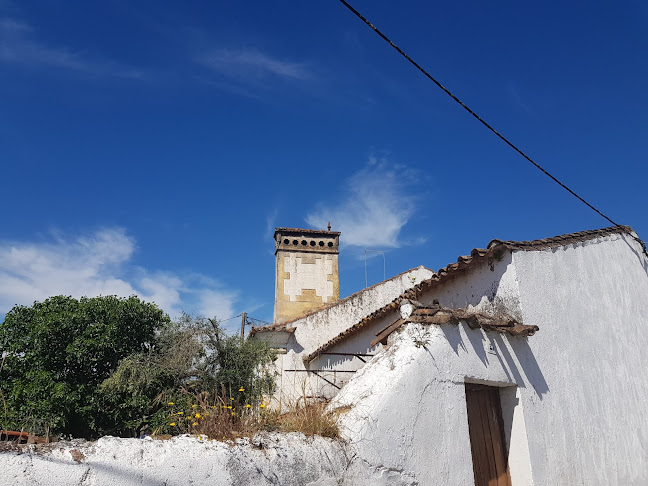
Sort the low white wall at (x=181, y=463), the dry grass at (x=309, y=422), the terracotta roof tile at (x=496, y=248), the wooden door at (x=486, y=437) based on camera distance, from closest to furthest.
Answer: the low white wall at (x=181, y=463)
the dry grass at (x=309, y=422)
the wooden door at (x=486, y=437)
the terracotta roof tile at (x=496, y=248)

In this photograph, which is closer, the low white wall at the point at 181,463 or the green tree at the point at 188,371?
the low white wall at the point at 181,463

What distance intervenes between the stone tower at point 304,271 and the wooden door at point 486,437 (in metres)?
13.0

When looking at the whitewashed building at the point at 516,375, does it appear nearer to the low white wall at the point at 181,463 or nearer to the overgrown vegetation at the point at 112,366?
the low white wall at the point at 181,463

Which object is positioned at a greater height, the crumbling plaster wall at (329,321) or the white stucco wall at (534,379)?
the crumbling plaster wall at (329,321)

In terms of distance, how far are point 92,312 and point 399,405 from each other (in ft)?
41.5

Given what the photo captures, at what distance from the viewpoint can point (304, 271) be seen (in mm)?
20516

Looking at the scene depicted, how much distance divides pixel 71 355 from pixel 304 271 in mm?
8883

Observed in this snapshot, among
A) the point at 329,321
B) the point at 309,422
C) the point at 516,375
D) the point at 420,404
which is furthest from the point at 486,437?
the point at 329,321

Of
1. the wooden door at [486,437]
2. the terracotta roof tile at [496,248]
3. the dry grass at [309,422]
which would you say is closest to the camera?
the dry grass at [309,422]

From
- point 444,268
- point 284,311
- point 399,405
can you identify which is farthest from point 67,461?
point 284,311

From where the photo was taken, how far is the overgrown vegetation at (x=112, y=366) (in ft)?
42.2

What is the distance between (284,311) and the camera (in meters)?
19.7

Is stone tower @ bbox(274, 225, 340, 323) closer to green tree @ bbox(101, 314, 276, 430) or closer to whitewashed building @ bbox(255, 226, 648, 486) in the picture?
green tree @ bbox(101, 314, 276, 430)

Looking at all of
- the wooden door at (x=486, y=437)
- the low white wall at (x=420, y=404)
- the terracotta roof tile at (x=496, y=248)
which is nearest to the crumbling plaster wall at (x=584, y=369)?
the terracotta roof tile at (x=496, y=248)
